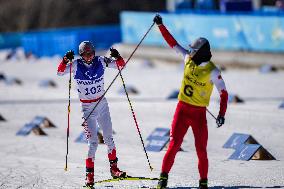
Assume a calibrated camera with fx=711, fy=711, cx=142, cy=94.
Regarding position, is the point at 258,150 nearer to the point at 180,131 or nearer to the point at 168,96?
the point at 180,131

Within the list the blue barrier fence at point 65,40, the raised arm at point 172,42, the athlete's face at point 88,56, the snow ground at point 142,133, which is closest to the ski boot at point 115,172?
the snow ground at point 142,133

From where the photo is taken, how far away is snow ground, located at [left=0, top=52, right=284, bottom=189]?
9.46 meters

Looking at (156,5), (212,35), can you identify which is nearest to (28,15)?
(156,5)

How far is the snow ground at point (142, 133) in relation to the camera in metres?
9.46

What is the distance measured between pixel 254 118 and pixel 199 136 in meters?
6.58

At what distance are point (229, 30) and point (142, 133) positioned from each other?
34.0 feet


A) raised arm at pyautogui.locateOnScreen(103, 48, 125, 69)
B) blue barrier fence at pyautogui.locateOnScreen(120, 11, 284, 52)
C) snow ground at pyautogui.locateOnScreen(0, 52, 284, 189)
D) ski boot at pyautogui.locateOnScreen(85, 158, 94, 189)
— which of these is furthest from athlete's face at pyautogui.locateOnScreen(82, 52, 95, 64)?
blue barrier fence at pyautogui.locateOnScreen(120, 11, 284, 52)

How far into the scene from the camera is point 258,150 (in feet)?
33.7

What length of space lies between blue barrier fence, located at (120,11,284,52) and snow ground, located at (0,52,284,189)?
1096 mm

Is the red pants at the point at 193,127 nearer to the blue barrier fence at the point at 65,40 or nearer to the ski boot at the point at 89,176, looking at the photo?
the ski boot at the point at 89,176

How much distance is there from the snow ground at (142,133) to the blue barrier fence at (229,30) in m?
1.10

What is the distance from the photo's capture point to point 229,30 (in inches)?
906

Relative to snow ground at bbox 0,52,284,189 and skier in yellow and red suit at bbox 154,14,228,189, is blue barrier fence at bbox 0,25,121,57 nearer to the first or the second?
snow ground at bbox 0,52,284,189

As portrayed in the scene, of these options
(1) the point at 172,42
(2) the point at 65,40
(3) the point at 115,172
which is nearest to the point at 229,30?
(2) the point at 65,40
